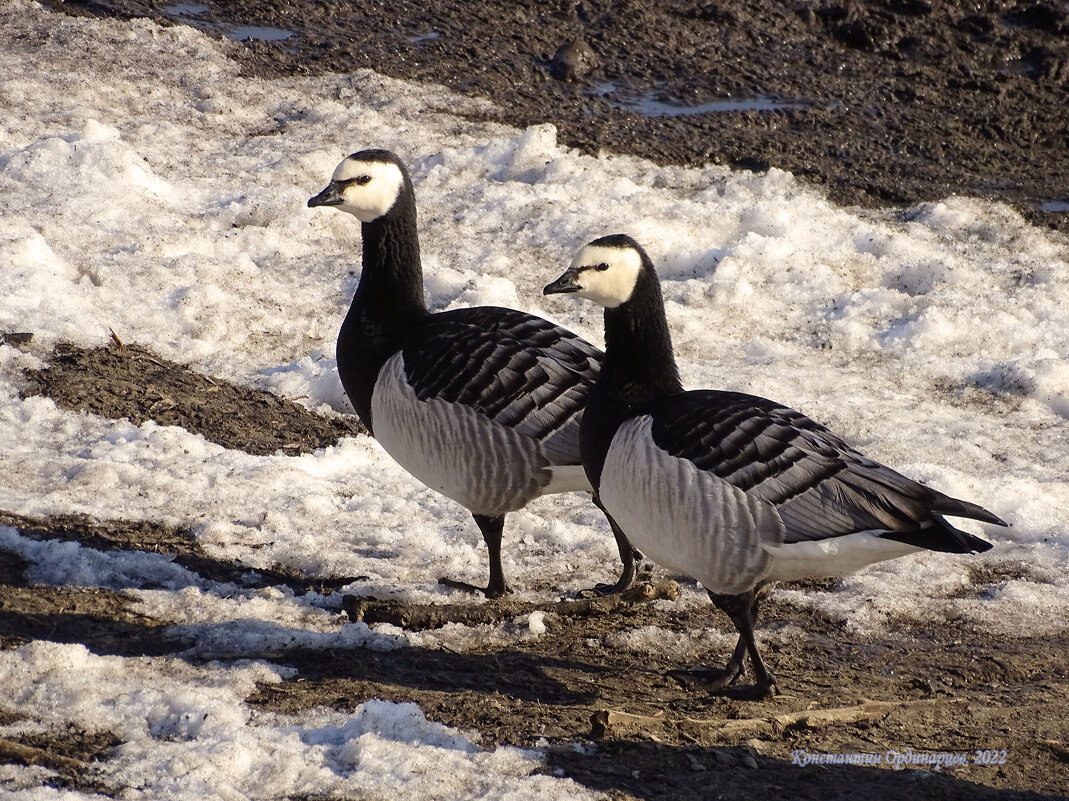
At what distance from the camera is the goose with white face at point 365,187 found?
5465mm

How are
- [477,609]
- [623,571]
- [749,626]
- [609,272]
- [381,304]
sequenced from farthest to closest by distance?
[381,304], [623,571], [477,609], [609,272], [749,626]

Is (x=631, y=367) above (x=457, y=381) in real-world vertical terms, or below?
above

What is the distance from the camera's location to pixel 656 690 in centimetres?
438

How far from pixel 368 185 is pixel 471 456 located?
146 centimetres

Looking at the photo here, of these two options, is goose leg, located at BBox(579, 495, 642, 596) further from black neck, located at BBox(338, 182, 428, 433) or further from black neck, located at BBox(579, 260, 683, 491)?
black neck, located at BBox(338, 182, 428, 433)

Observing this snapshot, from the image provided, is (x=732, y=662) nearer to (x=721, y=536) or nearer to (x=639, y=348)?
(x=721, y=536)

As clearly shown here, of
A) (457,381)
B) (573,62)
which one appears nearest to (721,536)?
(457,381)

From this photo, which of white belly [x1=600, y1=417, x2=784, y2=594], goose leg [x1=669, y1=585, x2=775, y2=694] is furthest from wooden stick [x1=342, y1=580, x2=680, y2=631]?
white belly [x1=600, y1=417, x2=784, y2=594]

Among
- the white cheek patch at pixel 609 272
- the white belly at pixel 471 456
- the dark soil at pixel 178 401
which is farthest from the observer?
the dark soil at pixel 178 401

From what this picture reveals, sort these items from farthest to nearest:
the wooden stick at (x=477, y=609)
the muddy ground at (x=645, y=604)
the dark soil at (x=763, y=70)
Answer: the dark soil at (x=763, y=70), the wooden stick at (x=477, y=609), the muddy ground at (x=645, y=604)

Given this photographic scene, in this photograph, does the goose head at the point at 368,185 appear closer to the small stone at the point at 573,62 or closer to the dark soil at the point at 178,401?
the dark soil at the point at 178,401

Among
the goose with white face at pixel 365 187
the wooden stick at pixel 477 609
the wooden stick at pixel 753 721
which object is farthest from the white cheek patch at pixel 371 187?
the wooden stick at pixel 753 721

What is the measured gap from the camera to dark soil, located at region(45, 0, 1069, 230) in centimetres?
978

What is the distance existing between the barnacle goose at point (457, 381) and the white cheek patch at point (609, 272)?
0.56 meters
